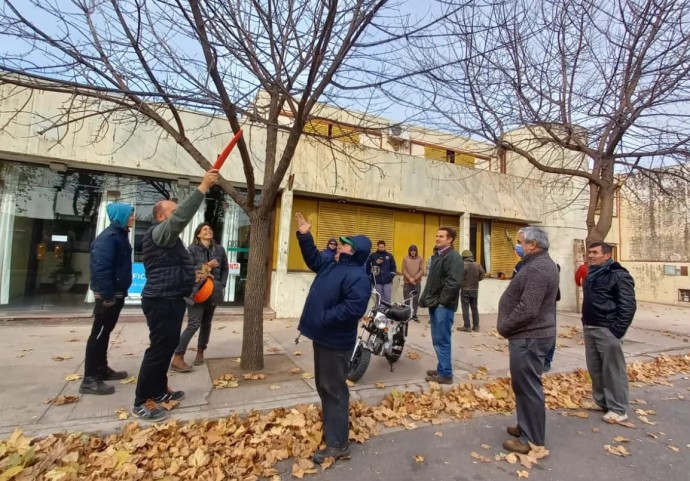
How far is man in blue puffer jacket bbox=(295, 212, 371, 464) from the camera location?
301 cm

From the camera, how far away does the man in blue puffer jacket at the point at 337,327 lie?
3008mm

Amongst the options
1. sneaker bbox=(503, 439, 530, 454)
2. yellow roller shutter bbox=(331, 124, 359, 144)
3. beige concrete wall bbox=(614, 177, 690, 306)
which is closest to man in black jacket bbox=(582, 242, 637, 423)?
sneaker bbox=(503, 439, 530, 454)

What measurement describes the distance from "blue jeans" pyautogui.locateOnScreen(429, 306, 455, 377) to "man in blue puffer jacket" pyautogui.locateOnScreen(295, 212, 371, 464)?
6.68 feet

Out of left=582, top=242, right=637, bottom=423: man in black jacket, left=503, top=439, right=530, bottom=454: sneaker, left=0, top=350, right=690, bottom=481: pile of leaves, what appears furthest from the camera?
left=582, top=242, right=637, bottom=423: man in black jacket

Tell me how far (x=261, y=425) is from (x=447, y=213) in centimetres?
907

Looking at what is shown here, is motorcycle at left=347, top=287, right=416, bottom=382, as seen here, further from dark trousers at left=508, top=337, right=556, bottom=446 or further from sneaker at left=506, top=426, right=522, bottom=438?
dark trousers at left=508, top=337, right=556, bottom=446

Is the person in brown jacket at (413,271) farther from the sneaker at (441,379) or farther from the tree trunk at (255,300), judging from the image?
the tree trunk at (255,300)

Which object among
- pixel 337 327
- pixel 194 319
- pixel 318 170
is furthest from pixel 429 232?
pixel 337 327

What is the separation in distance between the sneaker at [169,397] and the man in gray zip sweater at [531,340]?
3103 mm

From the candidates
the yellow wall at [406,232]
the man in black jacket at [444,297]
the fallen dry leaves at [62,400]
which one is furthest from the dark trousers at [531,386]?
the yellow wall at [406,232]

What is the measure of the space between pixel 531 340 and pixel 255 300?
3249 mm

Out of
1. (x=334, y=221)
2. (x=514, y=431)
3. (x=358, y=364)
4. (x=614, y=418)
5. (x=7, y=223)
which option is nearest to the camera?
(x=514, y=431)

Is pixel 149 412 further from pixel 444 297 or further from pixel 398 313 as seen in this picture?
pixel 444 297

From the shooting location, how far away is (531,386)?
10.9 ft
